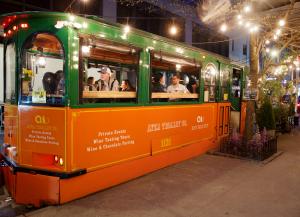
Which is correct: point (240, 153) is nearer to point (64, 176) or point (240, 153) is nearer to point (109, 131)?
point (109, 131)

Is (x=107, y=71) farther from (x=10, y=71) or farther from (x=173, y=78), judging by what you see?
(x=173, y=78)

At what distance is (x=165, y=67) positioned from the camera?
7.46m

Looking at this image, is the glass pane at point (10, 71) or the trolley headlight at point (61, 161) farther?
the glass pane at point (10, 71)

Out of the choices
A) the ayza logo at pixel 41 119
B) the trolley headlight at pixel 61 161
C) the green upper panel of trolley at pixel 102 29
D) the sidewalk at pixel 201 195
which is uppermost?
the green upper panel of trolley at pixel 102 29

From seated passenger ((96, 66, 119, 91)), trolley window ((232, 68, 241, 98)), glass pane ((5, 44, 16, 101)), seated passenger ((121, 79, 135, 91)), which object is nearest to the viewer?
glass pane ((5, 44, 16, 101))

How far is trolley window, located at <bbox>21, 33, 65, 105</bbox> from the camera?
4.88m

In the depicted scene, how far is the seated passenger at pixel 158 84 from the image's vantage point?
6.84 metres

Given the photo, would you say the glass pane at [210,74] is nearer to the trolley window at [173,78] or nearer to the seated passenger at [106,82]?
the trolley window at [173,78]

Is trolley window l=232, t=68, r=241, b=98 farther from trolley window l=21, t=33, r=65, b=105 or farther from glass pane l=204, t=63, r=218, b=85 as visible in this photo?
trolley window l=21, t=33, r=65, b=105

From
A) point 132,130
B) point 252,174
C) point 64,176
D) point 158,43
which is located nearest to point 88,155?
point 64,176

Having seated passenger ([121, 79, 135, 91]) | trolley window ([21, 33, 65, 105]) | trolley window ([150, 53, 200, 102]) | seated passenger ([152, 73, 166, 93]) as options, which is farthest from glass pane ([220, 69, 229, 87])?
trolley window ([21, 33, 65, 105])

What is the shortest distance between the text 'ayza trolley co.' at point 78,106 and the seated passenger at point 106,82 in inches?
0.7

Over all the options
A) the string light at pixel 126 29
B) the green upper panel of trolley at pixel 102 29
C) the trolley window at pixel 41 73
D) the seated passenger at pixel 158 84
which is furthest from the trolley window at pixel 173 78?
the trolley window at pixel 41 73

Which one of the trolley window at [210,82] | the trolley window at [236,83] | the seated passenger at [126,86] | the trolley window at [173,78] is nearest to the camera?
the seated passenger at [126,86]
